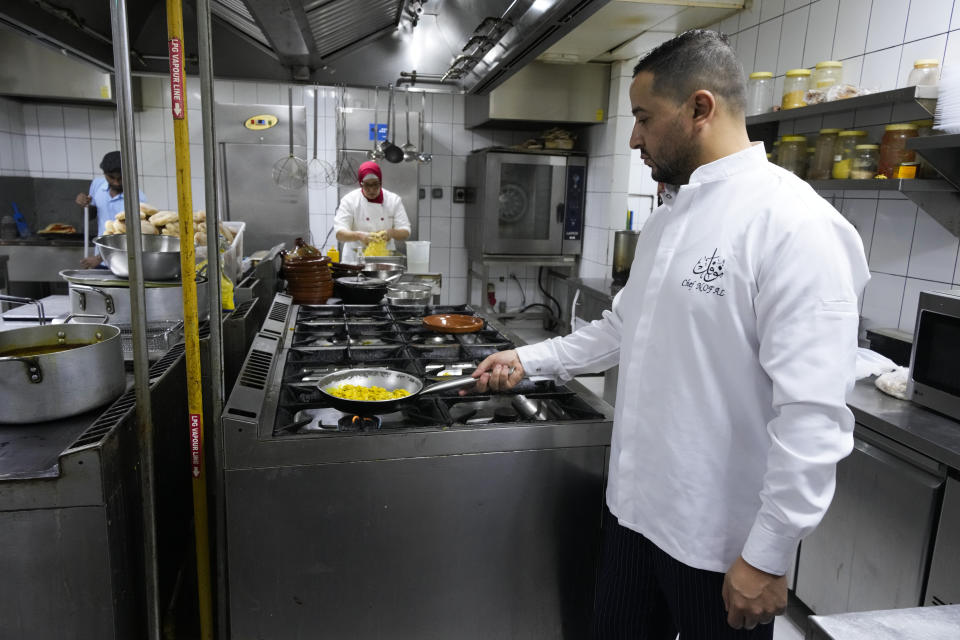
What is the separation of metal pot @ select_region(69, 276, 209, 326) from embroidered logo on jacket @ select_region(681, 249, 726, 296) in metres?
1.36

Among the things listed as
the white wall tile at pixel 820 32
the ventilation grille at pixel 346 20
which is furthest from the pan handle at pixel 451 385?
the white wall tile at pixel 820 32

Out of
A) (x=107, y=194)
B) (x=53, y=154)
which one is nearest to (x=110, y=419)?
(x=107, y=194)

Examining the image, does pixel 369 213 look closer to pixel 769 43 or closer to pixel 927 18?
pixel 769 43

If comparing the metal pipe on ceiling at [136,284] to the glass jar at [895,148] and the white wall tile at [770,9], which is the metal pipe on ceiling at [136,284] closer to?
the glass jar at [895,148]

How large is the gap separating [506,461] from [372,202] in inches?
152

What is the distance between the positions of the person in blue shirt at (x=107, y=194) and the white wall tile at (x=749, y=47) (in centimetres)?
402

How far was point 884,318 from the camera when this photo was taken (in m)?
2.64

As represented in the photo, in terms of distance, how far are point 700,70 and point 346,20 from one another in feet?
6.03

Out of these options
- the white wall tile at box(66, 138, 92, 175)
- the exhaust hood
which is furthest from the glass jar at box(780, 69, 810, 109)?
the white wall tile at box(66, 138, 92, 175)

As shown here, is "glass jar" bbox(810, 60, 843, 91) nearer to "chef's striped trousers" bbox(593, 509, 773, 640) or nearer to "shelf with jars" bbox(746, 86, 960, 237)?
"shelf with jars" bbox(746, 86, 960, 237)

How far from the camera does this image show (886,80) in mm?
2627

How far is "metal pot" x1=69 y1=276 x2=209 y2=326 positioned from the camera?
1760 mm

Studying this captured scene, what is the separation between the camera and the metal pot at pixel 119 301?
176cm

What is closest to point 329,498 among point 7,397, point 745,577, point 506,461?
point 506,461
